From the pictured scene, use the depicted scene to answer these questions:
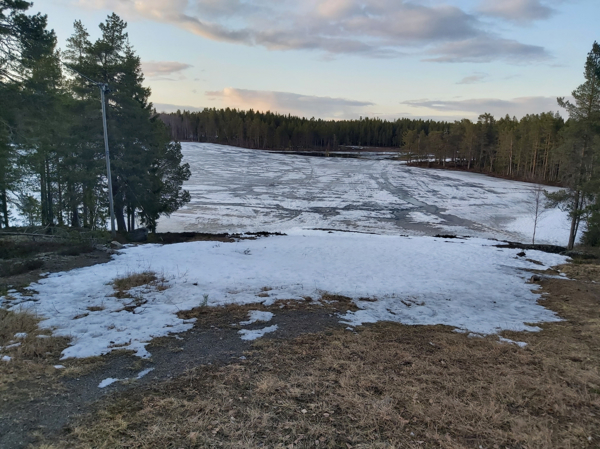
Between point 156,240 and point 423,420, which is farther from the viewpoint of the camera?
point 156,240

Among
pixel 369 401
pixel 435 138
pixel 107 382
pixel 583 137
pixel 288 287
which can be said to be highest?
pixel 435 138

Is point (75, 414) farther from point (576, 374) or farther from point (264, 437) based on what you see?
point (576, 374)

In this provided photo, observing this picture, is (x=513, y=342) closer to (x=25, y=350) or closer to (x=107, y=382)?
(x=107, y=382)

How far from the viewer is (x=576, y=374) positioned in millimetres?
5207

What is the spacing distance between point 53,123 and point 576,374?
53.6 ft

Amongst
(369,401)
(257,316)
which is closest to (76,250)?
(257,316)

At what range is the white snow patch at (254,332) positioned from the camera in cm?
630

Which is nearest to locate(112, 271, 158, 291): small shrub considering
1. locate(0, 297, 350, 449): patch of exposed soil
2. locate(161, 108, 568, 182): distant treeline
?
locate(0, 297, 350, 449): patch of exposed soil

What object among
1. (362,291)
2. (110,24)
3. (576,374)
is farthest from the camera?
(110,24)

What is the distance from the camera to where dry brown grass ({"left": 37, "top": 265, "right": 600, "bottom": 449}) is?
357 centimetres

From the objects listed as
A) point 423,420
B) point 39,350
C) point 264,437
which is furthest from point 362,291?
point 39,350

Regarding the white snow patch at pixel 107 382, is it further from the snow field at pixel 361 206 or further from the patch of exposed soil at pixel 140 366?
the snow field at pixel 361 206

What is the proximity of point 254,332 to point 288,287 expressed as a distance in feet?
11.0

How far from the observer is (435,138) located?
82562 mm
